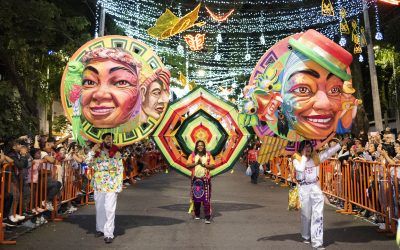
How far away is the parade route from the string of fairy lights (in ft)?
26.5

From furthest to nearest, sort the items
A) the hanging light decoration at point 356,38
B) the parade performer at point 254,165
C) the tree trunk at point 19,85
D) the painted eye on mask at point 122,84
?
the parade performer at point 254,165, the hanging light decoration at point 356,38, the tree trunk at point 19,85, the painted eye on mask at point 122,84

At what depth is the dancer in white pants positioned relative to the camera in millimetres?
7785

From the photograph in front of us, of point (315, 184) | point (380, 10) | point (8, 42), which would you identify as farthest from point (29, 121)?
point (380, 10)

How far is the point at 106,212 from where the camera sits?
27.3 ft

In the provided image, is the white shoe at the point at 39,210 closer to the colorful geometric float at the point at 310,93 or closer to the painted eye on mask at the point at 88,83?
the painted eye on mask at the point at 88,83

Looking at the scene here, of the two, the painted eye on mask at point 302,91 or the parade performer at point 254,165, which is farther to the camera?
the parade performer at point 254,165

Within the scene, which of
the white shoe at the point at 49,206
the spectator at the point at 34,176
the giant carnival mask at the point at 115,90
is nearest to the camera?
the giant carnival mask at the point at 115,90

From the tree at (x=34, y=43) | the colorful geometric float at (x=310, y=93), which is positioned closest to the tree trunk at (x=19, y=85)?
the tree at (x=34, y=43)

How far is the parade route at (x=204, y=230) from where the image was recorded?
8.00m

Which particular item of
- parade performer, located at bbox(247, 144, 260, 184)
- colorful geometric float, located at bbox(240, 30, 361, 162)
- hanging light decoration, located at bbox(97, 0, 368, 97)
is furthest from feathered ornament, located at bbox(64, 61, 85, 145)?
A: parade performer, located at bbox(247, 144, 260, 184)

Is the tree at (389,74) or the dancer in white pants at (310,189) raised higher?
the tree at (389,74)

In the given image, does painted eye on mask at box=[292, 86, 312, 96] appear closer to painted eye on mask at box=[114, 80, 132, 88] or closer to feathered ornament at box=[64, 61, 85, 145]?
painted eye on mask at box=[114, 80, 132, 88]

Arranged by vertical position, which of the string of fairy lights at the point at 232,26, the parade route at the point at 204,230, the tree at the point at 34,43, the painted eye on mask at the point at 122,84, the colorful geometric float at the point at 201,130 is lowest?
the parade route at the point at 204,230

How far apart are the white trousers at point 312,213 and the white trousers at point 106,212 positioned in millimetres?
3209
